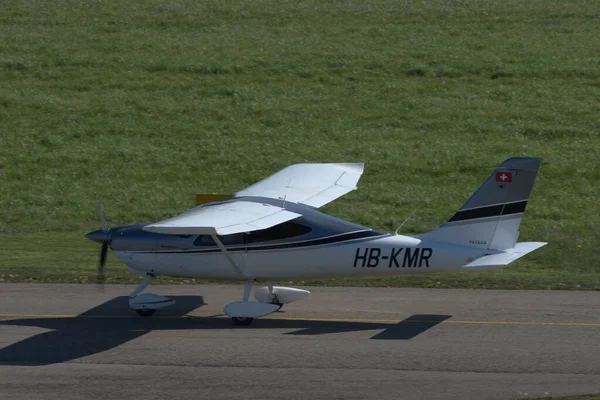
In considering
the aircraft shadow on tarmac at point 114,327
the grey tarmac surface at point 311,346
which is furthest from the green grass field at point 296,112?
the aircraft shadow on tarmac at point 114,327

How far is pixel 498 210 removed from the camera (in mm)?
13773

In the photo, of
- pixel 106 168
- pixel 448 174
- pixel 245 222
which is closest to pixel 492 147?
pixel 448 174

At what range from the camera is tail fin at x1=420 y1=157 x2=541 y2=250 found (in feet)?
44.5

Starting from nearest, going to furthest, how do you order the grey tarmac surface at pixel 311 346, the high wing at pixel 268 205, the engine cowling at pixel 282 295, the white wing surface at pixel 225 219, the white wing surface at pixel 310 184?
the grey tarmac surface at pixel 311 346 → the white wing surface at pixel 225 219 → the high wing at pixel 268 205 → the engine cowling at pixel 282 295 → the white wing surface at pixel 310 184

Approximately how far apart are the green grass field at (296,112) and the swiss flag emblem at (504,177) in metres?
3.64

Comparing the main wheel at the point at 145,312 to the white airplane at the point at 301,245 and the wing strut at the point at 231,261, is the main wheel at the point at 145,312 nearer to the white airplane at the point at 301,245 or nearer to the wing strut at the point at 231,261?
the white airplane at the point at 301,245

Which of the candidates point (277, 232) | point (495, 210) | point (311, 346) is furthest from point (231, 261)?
point (495, 210)

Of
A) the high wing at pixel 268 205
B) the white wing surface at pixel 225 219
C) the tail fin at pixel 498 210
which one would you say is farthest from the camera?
the tail fin at pixel 498 210

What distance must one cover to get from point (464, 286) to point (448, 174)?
32.5ft

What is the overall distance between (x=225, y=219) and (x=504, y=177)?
417cm

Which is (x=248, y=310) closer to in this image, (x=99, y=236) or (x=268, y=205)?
(x=268, y=205)

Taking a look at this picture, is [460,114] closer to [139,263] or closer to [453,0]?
[453,0]

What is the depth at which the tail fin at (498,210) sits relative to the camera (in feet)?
44.5

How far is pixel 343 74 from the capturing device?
33.8m
